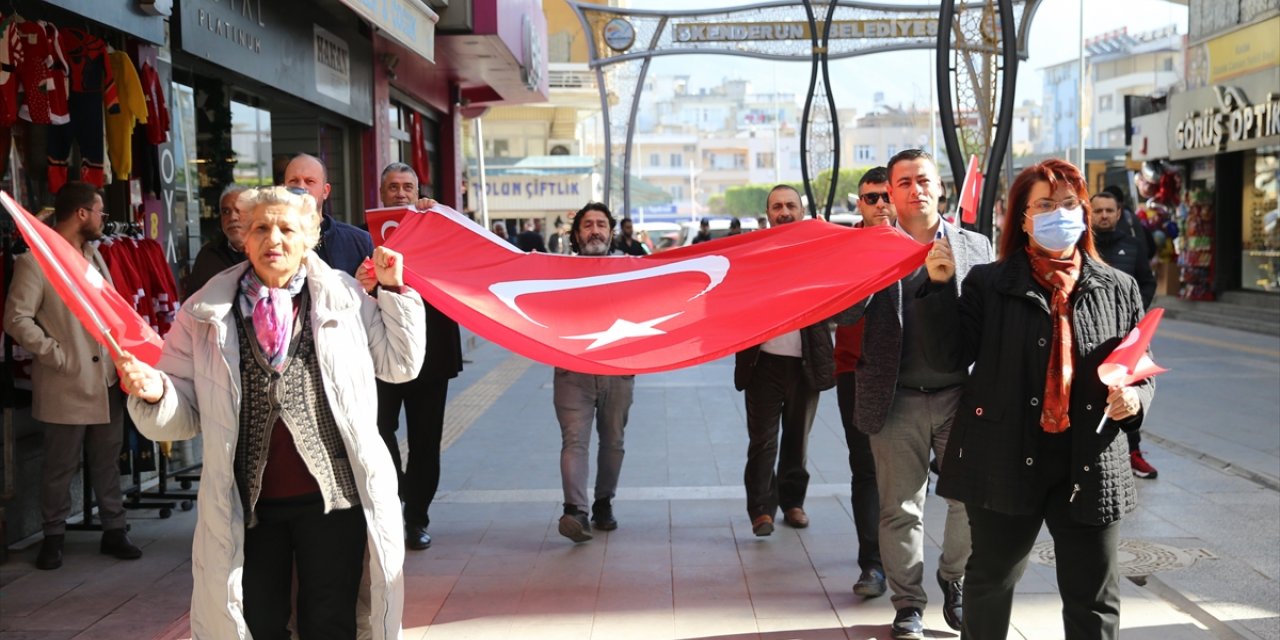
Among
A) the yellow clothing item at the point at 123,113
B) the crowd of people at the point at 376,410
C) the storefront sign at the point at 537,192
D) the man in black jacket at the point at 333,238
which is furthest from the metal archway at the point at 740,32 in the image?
the storefront sign at the point at 537,192

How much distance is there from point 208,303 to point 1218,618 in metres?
4.36

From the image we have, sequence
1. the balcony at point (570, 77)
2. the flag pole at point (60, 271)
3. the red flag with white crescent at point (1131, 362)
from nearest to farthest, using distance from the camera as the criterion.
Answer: the flag pole at point (60, 271), the red flag with white crescent at point (1131, 362), the balcony at point (570, 77)

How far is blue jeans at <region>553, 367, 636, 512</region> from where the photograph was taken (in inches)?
277

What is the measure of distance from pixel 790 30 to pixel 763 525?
19674 millimetres

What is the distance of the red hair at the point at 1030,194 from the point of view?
13.2 feet

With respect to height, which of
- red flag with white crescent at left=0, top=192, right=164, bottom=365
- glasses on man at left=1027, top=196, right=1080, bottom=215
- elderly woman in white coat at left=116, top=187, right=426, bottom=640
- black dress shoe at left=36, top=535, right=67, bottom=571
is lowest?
black dress shoe at left=36, top=535, right=67, bottom=571

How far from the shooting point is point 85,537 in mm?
7254

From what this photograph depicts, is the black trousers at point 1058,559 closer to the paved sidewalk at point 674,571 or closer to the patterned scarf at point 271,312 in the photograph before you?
the paved sidewalk at point 674,571

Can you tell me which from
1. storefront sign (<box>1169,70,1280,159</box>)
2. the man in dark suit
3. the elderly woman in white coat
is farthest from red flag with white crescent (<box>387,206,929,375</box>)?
storefront sign (<box>1169,70,1280,159</box>)

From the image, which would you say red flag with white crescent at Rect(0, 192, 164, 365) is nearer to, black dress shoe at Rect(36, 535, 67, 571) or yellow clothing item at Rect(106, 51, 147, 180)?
black dress shoe at Rect(36, 535, 67, 571)

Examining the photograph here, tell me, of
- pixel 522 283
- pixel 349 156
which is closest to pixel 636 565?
pixel 522 283

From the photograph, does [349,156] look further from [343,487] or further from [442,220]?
[343,487]

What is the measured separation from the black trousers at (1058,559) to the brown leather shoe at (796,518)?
3017 millimetres

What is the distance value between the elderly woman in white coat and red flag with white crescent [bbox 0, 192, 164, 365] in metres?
0.16
